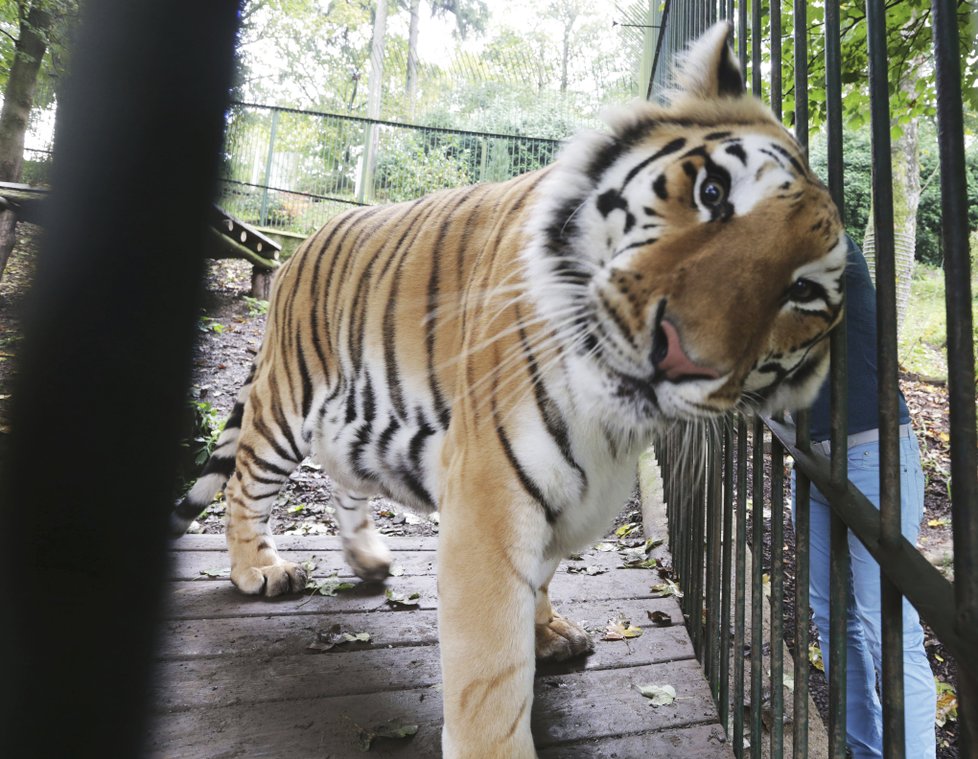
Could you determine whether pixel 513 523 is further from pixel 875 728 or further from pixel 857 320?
pixel 875 728

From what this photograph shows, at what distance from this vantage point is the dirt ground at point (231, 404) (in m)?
2.65

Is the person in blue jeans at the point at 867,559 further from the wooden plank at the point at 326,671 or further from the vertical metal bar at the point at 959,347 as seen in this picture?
the vertical metal bar at the point at 959,347

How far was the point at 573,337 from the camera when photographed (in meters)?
1.49

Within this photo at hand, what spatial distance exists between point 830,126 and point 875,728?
213 centimetres

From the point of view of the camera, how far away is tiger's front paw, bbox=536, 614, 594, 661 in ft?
7.67

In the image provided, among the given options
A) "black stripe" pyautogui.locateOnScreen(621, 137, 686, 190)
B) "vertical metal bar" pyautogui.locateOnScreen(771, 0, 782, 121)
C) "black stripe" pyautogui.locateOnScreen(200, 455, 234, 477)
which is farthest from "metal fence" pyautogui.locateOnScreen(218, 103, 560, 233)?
"black stripe" pyautogui.locateOnScreen(621, 137, 686, 190)

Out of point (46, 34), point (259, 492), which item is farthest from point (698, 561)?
point (46, 34)

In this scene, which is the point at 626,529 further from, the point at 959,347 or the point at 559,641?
the point at 959,347

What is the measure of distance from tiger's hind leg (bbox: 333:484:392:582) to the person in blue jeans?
1.77 m

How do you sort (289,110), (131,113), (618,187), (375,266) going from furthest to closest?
(289,110), (375,266), (131,113), (618,187)

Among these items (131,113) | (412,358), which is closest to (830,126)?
(412,358)

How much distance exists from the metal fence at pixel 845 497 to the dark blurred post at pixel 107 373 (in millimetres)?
1560

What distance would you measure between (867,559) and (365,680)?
1674mm

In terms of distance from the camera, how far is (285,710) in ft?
6.71
